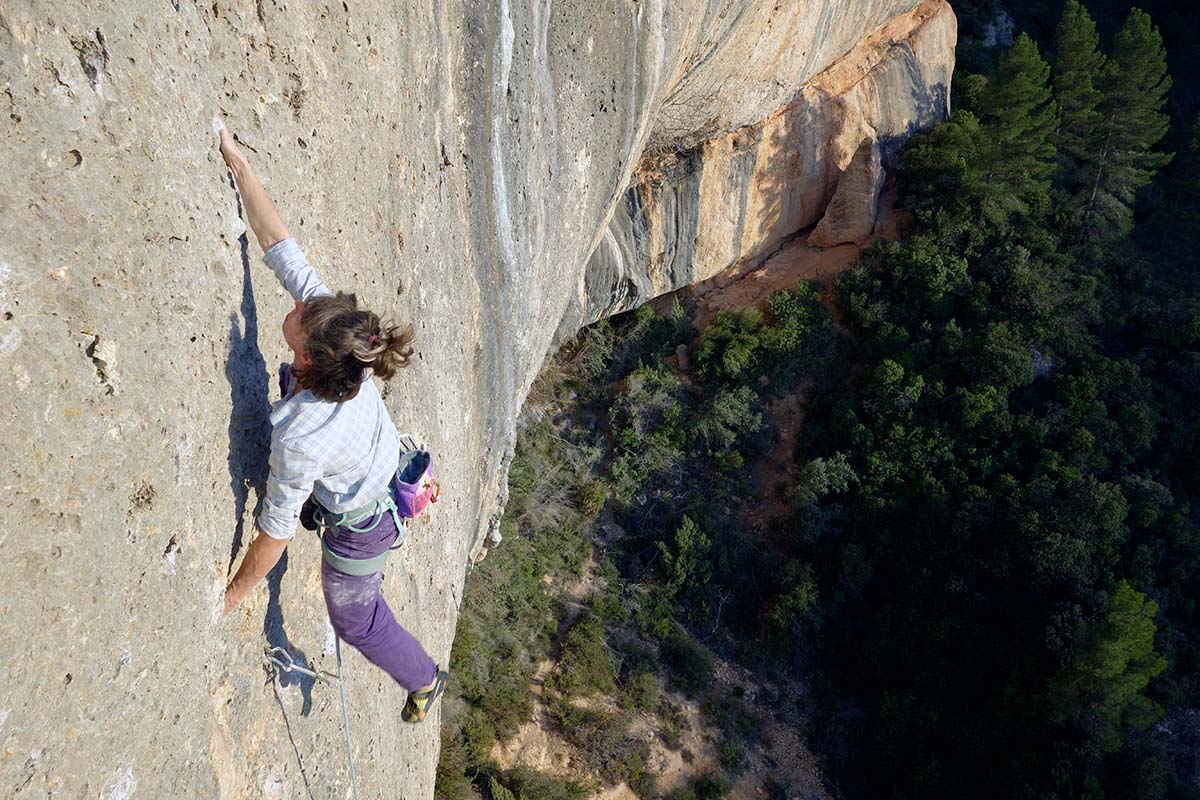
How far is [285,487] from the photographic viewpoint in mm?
2689

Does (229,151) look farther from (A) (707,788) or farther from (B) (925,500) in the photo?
(B) (925,500)

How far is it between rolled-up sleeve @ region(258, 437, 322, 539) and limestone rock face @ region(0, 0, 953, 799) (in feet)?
0.92

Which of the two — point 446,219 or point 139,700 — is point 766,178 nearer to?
point 446,219

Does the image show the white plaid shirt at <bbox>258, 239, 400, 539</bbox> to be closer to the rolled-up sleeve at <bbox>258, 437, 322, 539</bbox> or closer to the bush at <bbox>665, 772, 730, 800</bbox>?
the rolled-up sleeve at <bbox>258, 437, 322, 539</bbox>

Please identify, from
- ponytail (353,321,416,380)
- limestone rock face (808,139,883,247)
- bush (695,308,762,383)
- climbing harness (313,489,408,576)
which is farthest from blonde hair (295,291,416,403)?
limestone rock face (808,139,883,247)

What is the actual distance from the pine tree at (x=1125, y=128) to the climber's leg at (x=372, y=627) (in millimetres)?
17970

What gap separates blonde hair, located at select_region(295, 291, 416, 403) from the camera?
2.44 meters

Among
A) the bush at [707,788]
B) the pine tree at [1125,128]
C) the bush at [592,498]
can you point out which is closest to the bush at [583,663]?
the bush at [707,788]

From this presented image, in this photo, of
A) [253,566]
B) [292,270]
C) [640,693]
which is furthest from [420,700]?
[640,693]

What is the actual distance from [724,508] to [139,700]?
13.6 meters

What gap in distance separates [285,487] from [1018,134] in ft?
56.1

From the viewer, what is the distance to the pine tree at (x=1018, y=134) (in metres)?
15.1

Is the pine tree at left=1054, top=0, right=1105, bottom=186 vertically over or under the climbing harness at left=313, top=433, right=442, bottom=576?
under

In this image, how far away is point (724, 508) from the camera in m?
15.4
